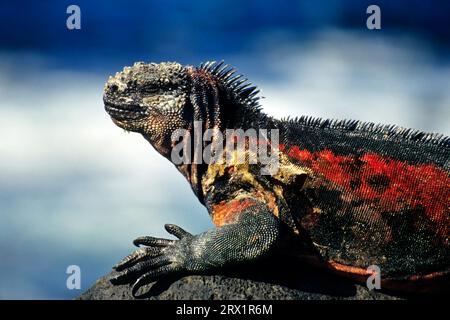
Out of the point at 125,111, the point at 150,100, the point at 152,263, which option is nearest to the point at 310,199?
the point at 152,263

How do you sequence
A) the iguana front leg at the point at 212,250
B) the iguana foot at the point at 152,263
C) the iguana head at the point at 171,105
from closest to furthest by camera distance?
the iguana front leg at the point at 212,250
the iguana foot at the point at 152,263
the iguana head at the point at 171,105

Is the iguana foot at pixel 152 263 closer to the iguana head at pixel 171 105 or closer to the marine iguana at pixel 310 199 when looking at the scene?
the marine iguana at pixel 310 199

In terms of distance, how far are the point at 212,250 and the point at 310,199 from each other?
113 cm

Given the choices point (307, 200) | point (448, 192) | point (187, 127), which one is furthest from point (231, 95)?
point (448, 192)

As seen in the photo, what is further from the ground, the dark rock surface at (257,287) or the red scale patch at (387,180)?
the red scale patch at (387,180)

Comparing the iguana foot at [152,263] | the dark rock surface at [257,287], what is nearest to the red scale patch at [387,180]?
the dark rock surface at [257,287]

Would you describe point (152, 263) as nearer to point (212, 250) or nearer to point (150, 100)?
point (212, 250)

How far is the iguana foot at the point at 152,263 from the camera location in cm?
579

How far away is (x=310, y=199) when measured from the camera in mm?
5902

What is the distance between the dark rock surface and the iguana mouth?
1.85 metres

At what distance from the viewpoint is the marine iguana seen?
5797 mm

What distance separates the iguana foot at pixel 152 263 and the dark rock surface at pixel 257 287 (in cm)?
13

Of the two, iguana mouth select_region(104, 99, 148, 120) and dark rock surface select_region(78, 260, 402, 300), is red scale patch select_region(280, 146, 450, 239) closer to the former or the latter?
dark rock surface select_region(78, 260, 402, 300)

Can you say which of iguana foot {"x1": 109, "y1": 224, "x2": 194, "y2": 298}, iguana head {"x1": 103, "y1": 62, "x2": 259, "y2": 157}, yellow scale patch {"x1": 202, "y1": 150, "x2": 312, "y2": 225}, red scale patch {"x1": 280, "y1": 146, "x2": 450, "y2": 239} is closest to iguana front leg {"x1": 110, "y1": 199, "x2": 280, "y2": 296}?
iguana foot {"x1": 109, "y1": 224, "x2": 194, "y2": 298}
